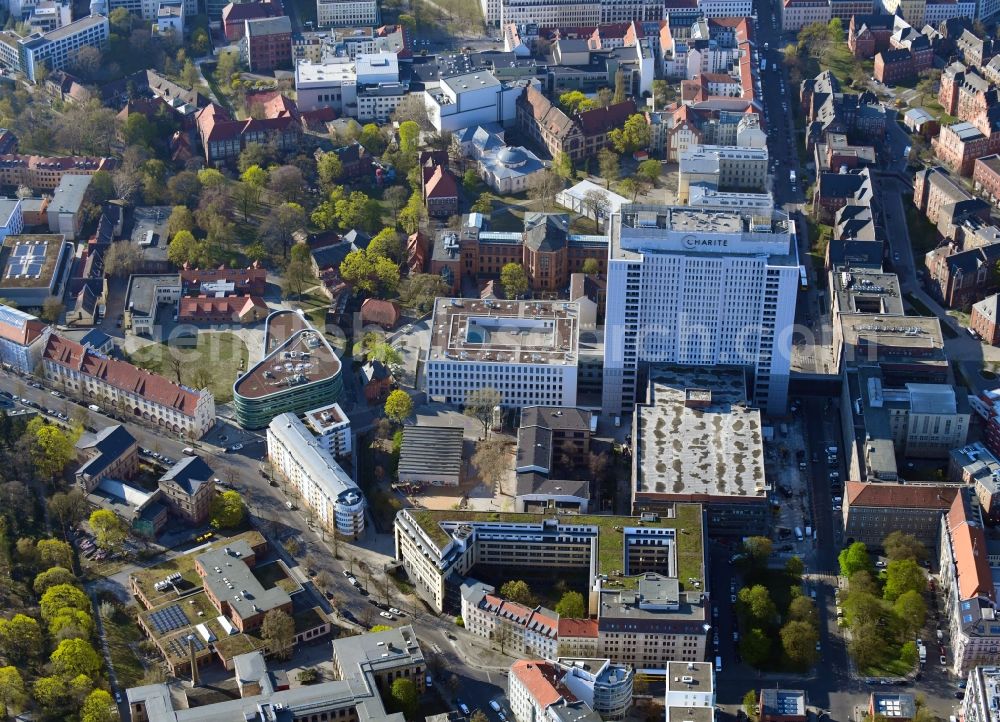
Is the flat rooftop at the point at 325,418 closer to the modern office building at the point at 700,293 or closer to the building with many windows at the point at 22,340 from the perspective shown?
the modern office building at the point at 700,293

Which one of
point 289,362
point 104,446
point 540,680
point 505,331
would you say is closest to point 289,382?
point 289,362

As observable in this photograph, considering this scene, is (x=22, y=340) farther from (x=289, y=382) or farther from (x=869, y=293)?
(x=869, y=293)

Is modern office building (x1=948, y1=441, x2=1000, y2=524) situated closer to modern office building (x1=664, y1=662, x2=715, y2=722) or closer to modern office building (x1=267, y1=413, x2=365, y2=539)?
modern office building (x1=664, y1=662, x2=715, y2=722)

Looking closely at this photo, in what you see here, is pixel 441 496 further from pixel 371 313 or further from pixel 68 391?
pixel 68 391

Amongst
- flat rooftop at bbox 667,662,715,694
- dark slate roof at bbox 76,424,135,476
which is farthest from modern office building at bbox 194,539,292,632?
flat rooftop at bbox 667,662,715,694

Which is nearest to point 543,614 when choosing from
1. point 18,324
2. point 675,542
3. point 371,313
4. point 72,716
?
point 675,542

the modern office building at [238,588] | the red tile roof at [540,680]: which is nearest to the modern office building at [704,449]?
the red tile roof at [540,680]

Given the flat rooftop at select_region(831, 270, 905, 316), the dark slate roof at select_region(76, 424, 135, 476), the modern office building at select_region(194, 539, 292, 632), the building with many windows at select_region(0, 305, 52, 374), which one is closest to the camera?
the modern office building at select_region(194, 539, 292, 632)
